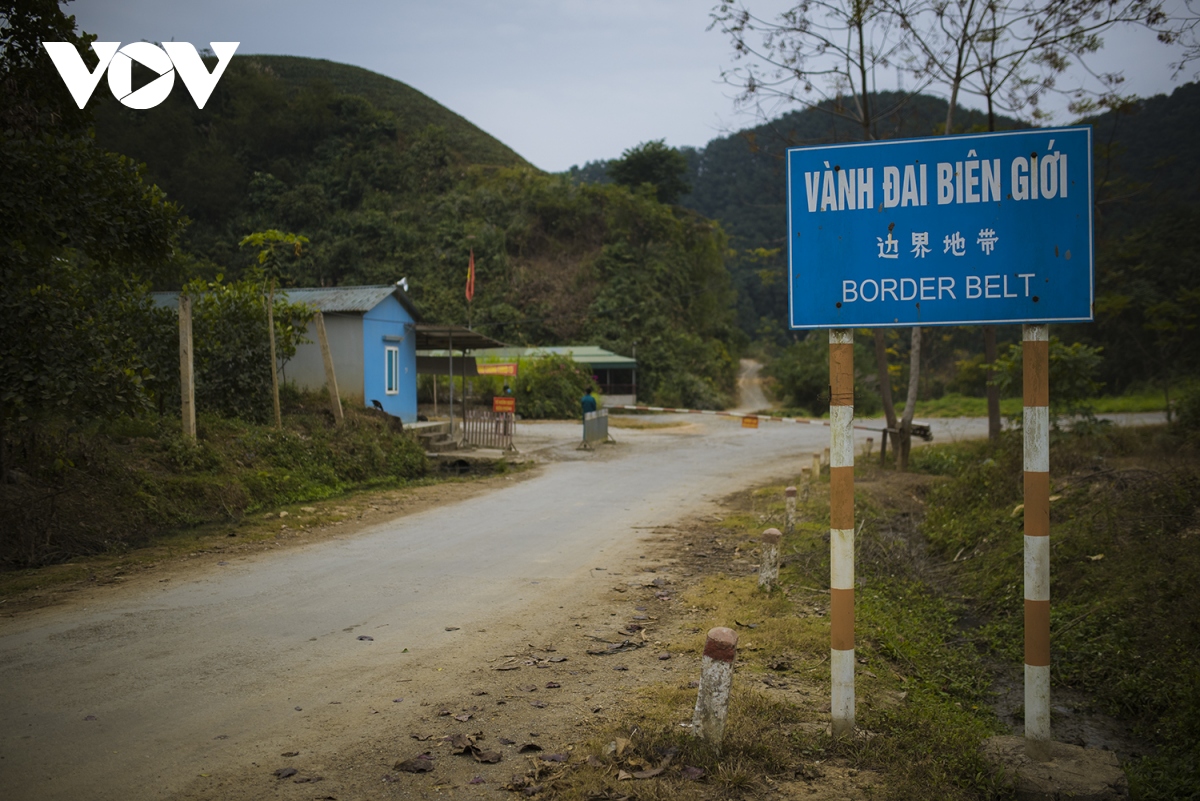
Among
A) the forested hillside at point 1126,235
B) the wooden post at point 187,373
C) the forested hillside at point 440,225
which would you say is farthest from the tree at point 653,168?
the wooden post at point 187,373

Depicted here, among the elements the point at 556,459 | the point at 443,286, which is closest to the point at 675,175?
the point at 443,286

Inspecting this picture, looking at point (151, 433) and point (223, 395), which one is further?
point (223, 395)

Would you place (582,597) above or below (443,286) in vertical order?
below

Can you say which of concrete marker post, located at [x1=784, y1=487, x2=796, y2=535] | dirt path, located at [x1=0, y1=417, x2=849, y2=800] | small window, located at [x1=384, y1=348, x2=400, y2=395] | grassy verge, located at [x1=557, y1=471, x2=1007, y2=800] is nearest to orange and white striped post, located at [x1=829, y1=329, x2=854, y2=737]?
grassy verge, located at [x1=557, y1=471, x2=1007, y2=800]

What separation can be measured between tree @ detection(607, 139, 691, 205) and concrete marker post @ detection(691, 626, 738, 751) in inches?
2505

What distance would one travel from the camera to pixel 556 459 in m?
22.1

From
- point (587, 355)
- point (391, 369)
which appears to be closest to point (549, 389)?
point (587, 355)

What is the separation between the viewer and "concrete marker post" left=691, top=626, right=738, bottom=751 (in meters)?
4.36

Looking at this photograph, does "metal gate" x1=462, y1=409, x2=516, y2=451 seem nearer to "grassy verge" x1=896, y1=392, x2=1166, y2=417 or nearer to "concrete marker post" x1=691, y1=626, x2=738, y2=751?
"concrete marker post" x1=691, y1=626, x2=738, y2=751

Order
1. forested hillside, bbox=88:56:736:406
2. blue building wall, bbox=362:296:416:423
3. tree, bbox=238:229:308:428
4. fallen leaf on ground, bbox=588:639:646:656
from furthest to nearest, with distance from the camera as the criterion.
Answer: forested hillside, bbox=88:56:736:406 < blue building wall, bbox=362:296:416:423 < tree, bbox=238:229:308:428 < fallen leaf on ground, bbox=588:639:646:656

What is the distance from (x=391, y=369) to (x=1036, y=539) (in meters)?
23.0

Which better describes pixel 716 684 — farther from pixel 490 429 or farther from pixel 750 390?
pixel 750 390

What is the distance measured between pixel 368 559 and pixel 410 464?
26.9 feet

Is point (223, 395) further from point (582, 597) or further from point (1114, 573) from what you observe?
point (1114, 573)
